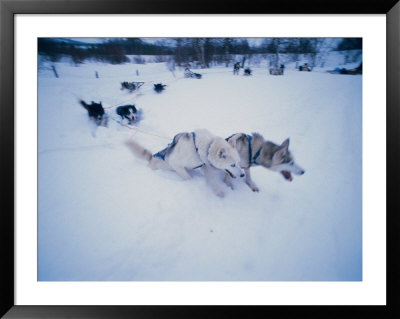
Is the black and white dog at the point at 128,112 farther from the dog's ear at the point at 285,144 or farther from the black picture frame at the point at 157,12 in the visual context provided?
the dog's ear at the point at 285,144

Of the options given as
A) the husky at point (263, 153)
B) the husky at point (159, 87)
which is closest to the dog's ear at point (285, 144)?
the husky at point (263, 153)

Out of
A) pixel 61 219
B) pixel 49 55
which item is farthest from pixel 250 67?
pixel 61 219

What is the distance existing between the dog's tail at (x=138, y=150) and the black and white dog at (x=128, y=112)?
12 cm

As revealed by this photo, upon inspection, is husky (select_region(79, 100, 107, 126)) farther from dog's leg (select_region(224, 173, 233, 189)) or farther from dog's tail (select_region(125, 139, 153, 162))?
dog's leg (select_region(224, 173, 233, 189))

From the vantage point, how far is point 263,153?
1.19 meters

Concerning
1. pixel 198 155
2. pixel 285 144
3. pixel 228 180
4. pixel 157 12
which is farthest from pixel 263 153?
pixel 157 12

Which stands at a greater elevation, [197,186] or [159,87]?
[159,87]

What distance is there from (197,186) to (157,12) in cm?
90

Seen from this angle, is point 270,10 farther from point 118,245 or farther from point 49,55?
point 118,245

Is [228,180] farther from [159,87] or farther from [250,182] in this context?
[159,87]

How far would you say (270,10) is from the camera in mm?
1097

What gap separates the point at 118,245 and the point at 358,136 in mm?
1389

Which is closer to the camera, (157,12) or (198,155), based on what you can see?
(157,12)

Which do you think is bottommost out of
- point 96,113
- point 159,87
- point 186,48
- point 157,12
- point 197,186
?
point 197,186
